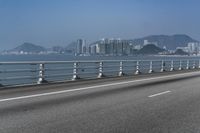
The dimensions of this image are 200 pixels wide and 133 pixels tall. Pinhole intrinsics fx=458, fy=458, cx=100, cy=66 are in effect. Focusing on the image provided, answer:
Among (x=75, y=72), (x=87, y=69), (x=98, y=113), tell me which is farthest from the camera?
(x=87, y=69)

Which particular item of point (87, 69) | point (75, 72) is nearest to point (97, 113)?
point (75, 72)

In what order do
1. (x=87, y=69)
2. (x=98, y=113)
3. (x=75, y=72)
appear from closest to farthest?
(x=98, y=113), (x=75, y=72), (x=87, y=69)

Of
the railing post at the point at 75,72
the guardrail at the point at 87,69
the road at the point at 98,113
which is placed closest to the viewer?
the road at the point at 98,113

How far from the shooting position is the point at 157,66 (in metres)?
46.5

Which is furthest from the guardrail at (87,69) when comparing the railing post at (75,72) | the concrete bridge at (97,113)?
the concrete bridge at (97,113)

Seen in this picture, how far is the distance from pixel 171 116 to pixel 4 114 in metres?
4.39

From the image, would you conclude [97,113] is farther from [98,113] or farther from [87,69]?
[87,69]

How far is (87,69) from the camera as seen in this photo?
42875mm

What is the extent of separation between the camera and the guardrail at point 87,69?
959 inches

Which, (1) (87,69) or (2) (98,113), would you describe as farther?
(1) (87,69)

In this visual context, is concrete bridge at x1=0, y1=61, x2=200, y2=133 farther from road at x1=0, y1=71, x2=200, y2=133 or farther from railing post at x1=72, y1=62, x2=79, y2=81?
railing post at x1=72, y1=62, x2=79, y2=81

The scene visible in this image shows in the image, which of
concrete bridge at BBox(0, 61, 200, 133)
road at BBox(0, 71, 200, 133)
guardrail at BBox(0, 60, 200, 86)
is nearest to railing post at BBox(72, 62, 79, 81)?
guardrail at BBox(0, 60, 200, 86)

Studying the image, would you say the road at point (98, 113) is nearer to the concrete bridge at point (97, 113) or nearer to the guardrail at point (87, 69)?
the concrete bridge at point (97, 113)

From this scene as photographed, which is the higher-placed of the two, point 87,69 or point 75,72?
point 75,72
